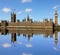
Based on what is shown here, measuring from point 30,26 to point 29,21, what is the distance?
2.17 meters

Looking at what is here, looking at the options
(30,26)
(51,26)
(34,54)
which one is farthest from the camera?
(30,26)

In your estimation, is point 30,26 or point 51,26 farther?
point 30,26

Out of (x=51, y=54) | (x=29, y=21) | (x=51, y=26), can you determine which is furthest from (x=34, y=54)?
(x=29, y=21)

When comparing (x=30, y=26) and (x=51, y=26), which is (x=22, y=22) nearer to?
(x=30, y=26)

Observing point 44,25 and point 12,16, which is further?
point 12,16

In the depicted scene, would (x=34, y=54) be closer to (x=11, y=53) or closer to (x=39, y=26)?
(x=11, y=53)

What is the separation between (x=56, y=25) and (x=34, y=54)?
3001 inches

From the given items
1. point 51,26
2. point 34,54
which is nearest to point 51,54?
Result: point 34,54

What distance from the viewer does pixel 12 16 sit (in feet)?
306

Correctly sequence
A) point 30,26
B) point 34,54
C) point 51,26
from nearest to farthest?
point 34,54 < point 51,26 < point 30,26

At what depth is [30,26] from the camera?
89.9 metres

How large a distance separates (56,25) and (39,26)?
7112 mm

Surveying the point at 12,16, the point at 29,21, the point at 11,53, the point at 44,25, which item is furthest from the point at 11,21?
the point at 11,53

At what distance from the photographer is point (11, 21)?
93.0 metres
